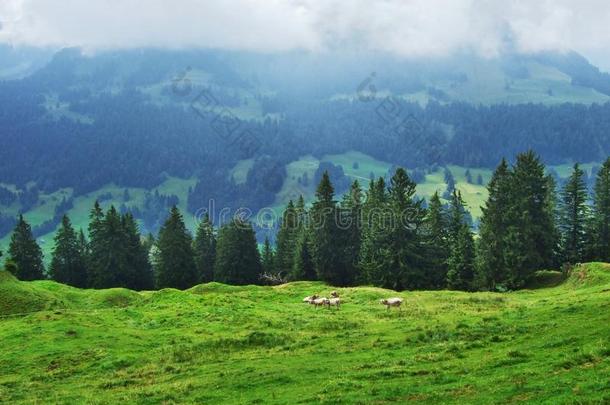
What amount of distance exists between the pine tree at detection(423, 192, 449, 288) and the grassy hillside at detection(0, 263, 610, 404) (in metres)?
32.4

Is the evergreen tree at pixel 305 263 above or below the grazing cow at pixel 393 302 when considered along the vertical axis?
above

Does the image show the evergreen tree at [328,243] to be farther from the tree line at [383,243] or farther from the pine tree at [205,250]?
the pine tree at [205,250]

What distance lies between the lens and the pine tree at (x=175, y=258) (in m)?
105

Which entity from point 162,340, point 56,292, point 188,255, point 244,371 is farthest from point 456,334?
point 188,255

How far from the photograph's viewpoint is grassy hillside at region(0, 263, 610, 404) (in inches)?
925

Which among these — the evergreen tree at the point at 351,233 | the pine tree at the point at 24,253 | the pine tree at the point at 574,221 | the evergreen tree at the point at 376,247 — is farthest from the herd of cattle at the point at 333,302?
the pine tree at the point at 24,253

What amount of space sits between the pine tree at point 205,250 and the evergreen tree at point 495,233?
60.6 metres

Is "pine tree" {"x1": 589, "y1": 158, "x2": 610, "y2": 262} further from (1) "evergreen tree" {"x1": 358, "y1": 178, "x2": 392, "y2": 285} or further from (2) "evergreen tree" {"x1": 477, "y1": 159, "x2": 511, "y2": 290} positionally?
(1) "evergreen tree" {"x1": 358, "y1": 178, "x2": 392, "y2": 285}

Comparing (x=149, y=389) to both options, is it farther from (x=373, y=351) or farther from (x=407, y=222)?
(x=407, y=222)

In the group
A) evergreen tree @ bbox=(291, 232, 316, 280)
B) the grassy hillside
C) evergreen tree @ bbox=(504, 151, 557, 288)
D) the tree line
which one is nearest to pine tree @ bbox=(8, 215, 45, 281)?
the tree line

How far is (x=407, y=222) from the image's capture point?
81.6m

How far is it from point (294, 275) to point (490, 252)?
128 ft

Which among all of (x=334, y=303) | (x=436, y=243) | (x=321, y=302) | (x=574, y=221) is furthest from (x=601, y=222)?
(x=321, y=302)

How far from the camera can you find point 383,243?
82.8 meters
